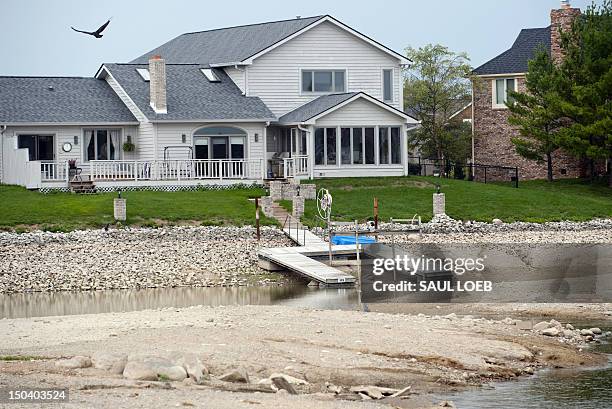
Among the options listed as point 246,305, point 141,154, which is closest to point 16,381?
point 246,305

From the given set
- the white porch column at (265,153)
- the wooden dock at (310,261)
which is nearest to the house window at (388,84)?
the white porch column at (265,153)

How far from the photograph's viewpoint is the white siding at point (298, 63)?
184 feet

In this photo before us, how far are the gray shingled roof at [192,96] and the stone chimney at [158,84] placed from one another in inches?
12.1

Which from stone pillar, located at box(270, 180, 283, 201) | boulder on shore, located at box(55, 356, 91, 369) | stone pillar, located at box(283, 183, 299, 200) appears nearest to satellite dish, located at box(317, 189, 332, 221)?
stone pillar, located at box(283, 183, 299, 200)

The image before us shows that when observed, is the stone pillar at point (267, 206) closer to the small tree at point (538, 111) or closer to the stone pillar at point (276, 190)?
the stone pillar at point (276, 190)

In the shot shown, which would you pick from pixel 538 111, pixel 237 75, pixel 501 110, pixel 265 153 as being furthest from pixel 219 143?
pixel 501 110

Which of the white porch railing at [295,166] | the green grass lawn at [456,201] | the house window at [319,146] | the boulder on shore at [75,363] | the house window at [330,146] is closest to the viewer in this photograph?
the boulder on shore at [75,363]

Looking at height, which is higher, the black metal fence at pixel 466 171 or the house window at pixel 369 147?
the house window at pixel 369 147

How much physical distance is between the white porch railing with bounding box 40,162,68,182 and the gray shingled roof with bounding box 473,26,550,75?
74.4 ft

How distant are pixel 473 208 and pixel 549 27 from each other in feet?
63.8

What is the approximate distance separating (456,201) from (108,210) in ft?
44.1

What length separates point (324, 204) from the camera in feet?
140

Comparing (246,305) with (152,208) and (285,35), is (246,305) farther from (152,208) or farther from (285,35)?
(285,35)

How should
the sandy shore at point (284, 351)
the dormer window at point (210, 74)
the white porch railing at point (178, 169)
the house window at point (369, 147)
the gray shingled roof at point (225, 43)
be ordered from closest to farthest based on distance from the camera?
the sandy shore at point (284, 351) → the white porch railing at point (178, 169) → the house window at point (369, 147) → the gray shingled roof at point (225, 43) → the dormer window at point (210, 74)
